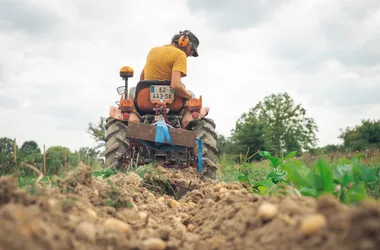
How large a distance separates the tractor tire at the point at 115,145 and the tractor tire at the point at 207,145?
1073 mm

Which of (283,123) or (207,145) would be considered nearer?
(207,145)

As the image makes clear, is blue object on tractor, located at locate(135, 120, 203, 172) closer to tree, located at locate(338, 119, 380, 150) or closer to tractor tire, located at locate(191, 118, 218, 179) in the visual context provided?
tractor tire, located at locate(191, 118, 218, 179)

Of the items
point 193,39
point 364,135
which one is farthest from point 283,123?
point 193,39

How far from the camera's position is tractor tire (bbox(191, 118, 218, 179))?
5.82 metres

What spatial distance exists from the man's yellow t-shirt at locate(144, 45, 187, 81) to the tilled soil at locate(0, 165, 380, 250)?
3265 millimetres

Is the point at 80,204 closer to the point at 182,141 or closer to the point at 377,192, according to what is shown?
the point at 377,192

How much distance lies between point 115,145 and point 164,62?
1426 mm

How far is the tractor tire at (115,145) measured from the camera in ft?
18.5

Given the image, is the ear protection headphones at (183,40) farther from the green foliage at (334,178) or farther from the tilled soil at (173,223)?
the green foliage at (334,178)

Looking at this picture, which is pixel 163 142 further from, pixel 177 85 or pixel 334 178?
pixel 334 178

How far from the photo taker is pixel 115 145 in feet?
18.5

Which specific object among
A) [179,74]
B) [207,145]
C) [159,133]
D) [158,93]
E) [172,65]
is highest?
[172,65]

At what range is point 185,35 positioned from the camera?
6.32 m

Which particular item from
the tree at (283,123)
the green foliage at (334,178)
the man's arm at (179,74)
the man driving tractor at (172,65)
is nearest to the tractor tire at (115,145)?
the man driving tractor at (172,65)
